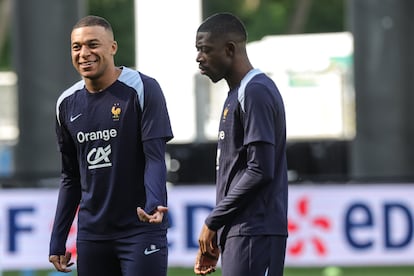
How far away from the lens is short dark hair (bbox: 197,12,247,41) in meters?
5.76

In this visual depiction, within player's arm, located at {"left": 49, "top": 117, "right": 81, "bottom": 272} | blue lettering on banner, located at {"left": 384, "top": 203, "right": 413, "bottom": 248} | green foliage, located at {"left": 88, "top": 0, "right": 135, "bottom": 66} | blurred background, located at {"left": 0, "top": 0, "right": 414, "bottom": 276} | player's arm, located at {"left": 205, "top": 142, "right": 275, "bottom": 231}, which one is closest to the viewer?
player's arm, located at {"left": 205, "top": 142, "right": 275, "bottom": 231}

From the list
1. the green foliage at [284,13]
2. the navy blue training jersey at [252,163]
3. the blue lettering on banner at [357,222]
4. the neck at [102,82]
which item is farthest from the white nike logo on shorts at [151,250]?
the green foliage at [284,13]

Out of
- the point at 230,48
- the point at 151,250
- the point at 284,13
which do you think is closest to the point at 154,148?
the point at 151,250

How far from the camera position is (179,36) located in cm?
2127

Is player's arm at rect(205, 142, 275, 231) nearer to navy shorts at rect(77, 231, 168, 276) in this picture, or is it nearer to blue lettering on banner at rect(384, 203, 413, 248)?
navy shorts at rect(77, 231, 168, 276)

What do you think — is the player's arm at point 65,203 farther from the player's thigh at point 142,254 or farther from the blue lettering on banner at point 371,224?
the blue lettering on banner at point 371,224

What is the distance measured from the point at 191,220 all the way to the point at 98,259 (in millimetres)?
4503

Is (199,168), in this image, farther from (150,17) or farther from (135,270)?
(135,270)

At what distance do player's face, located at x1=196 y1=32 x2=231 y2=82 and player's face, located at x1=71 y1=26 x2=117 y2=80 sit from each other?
1.46ft

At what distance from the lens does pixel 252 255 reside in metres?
5.69

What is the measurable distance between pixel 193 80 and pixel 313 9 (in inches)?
676

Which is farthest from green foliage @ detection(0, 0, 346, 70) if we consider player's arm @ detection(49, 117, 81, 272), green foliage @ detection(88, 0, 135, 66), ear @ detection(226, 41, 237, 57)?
ear @ detection(226, 41, 237, 57)

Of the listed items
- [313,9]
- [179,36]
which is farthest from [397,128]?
[313,9]

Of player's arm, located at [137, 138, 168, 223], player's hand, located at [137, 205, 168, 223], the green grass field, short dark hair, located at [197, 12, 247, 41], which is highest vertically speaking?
short dark hair, located at [197, 12, 247, 41]
